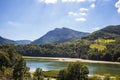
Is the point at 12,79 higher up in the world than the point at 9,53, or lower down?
lower down

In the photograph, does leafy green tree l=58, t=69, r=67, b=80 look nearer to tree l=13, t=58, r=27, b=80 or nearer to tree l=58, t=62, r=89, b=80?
tree l=58, t=62, r=89, b=80

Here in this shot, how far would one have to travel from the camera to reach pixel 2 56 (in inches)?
4631

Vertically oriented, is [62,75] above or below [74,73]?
below

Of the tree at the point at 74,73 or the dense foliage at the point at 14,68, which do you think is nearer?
the tree at the point at 74,73

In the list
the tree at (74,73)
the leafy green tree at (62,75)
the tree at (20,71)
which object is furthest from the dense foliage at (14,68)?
the tree at (74,73)

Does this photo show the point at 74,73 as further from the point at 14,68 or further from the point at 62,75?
the point at 14,68

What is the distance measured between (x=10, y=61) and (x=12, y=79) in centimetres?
2970

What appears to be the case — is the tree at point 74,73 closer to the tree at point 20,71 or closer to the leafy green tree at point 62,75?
the leafy green tree at point 62,75

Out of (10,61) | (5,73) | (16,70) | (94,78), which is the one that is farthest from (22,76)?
(10,61)

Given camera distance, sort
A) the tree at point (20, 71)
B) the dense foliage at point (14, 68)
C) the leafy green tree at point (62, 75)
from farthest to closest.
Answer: the dense foliage at point (14, 68) < the tree at point (20, 71) < the leafy green tree at point (62, 75)

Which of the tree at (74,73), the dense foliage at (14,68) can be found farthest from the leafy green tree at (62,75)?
the dense foliage at (14,68)

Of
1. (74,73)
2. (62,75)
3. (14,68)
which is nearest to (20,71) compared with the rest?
(14,68)

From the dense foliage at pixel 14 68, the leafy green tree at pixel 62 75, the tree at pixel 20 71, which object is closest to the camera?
the leafy green tree at pixel 62 75

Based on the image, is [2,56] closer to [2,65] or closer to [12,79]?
[2,65]
